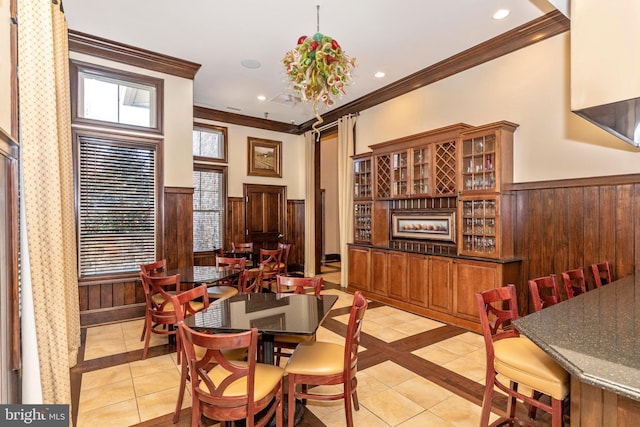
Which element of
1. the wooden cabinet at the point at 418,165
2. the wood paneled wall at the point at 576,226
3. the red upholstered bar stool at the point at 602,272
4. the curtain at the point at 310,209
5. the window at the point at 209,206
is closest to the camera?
the red upholstered bar stool at the point at 602,272

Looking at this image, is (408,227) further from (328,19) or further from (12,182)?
(12,182)

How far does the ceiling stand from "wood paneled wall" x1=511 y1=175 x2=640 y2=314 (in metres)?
2.01

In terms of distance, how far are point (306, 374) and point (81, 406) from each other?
74.6 inches

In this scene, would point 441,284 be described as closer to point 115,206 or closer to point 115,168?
point 115,206

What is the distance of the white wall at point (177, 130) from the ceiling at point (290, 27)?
42 cm

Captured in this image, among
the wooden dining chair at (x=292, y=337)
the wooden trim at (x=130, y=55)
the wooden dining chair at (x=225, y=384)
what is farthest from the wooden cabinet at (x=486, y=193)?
the wooden trim at (x=130, y=55)

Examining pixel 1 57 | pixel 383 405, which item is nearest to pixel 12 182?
pixel 1 57

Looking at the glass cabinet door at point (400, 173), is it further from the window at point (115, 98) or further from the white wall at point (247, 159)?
the window at point (115, 98)

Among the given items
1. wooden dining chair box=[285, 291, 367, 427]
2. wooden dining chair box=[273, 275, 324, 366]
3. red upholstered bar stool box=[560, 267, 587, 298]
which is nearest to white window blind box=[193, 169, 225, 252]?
wooden dining chair box=[273, 275, 324, 366]

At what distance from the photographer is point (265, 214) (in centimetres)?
776

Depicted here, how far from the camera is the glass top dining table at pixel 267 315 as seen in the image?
2074 mm

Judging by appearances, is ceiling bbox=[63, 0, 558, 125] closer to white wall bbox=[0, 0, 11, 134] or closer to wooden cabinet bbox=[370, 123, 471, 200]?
wooden cabinet bbox=[370, 123, 471, 200]

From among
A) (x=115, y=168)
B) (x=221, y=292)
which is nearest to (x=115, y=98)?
(x=115, y=168)

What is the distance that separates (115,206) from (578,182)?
5869mm
